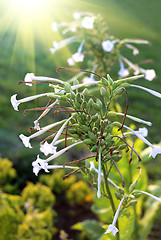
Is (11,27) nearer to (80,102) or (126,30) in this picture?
(126,30)

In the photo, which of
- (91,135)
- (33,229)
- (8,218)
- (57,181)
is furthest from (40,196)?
(91,135)

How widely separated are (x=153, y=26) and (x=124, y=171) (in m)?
8.20

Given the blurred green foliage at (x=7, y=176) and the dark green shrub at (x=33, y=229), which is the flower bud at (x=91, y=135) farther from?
the blurred green foliage at (x=7, y=176)

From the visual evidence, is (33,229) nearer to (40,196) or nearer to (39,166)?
(40,196)

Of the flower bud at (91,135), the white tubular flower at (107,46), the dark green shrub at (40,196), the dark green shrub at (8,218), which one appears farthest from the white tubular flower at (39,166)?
the dark green shrub at (40,196)

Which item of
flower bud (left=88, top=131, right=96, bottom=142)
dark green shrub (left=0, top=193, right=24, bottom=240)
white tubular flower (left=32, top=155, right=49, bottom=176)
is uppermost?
flower bud (left=88, top=131, right=96, bottom=142)

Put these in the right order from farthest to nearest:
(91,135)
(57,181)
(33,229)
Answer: (57,181), (33,229), (91,135)

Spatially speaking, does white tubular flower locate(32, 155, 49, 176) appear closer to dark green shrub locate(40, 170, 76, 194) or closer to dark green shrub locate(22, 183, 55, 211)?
dark green shrub locate(22, 183, 55, 211)

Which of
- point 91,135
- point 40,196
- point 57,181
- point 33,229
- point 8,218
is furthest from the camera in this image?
point 57,181

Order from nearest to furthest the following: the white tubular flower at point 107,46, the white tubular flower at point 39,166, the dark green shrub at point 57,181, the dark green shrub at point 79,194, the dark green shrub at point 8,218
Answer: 1. the white tubular flower at point 39,166
2. the white tubular flower at point 107,46
3. the dark green shrub at point 8,218
4. the dark green shrub at point 79,194
5. the dark green shrub at point 57,181

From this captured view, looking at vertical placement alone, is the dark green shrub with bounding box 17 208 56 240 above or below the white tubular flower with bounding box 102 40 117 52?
below

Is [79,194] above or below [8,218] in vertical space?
below

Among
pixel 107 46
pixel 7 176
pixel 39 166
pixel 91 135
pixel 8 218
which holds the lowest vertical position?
pixel 7 176

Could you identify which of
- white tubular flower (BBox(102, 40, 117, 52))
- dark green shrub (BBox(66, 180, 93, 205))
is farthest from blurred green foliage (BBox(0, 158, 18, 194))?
white tubular flower (BBox(102, 40, 117, 52))
